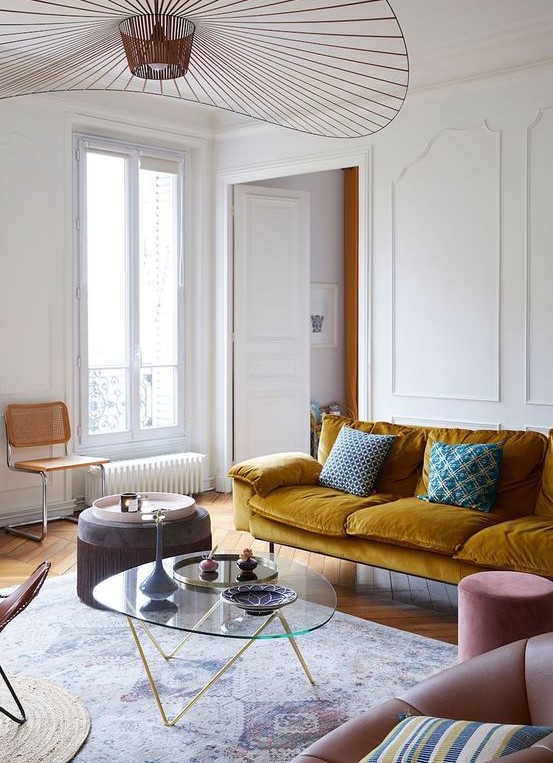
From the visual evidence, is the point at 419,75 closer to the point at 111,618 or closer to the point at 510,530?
the point at 510,530

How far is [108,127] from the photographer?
20.4 ft

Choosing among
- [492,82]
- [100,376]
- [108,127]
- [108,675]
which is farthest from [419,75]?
[108,675]

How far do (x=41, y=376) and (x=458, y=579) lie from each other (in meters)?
3.33

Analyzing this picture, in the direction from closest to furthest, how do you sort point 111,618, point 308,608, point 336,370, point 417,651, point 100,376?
point 308,608 < point 417,651 < point 111,618 < point 100,376 < point 336,370

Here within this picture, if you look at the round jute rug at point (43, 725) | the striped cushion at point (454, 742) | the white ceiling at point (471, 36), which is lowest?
the round jute rug at point (43, 725)

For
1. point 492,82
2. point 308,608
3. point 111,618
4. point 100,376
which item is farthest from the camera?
point 100,376

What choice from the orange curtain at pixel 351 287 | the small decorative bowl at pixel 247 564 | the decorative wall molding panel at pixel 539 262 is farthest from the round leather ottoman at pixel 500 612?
the orange curtain at pixel 351 287

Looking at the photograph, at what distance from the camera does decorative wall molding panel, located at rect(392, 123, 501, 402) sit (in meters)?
5.28

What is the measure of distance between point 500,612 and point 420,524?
888 mm

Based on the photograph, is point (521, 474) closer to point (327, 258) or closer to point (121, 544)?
point (121, 544)

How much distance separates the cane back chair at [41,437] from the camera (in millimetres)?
5476

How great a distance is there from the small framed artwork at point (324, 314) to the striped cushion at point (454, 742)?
21.4 feet

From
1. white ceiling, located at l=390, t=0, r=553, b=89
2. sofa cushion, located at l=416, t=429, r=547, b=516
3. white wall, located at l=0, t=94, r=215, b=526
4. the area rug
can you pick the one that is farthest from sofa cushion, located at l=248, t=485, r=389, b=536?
white ceiling, located at l=390, t=0, r=553, b=89

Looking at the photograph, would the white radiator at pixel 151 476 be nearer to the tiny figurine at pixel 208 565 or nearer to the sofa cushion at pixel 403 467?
the sofa cushion at pixel 403 467
